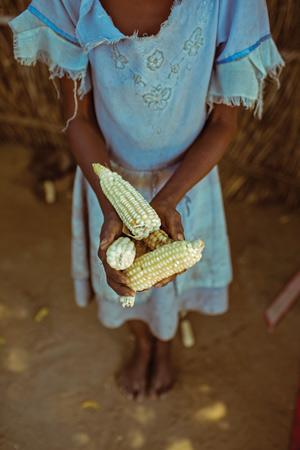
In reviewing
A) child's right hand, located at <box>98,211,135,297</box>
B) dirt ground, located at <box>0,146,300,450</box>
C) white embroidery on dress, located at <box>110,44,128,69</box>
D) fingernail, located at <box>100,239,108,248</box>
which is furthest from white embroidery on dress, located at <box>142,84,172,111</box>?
dirt ground, located at <box>0,146,300,450</box>

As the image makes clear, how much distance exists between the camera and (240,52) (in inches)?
62.7

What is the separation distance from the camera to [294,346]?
3.08 m

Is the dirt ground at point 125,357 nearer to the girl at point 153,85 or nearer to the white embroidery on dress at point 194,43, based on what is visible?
the girl at point 153,85

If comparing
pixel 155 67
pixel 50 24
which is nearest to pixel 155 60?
pixel 155 67

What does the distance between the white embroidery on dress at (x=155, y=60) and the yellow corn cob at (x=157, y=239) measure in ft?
2.19

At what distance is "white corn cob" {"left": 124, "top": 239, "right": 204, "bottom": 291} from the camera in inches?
54.6

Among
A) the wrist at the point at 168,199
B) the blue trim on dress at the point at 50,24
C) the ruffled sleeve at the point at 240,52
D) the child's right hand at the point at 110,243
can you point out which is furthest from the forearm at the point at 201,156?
the blue trim on dress at the point at 50,24

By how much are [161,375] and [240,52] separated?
2.18 m

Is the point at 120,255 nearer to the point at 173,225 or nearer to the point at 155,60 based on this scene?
the point at 173,225

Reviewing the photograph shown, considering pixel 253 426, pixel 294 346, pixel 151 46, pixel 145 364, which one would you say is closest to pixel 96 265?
pixel 145 364

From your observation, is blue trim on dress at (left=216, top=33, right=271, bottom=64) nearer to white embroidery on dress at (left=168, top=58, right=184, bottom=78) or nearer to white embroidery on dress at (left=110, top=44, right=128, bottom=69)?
white embroidery on dress at (left=168, top=58, right=184, bottom=78)

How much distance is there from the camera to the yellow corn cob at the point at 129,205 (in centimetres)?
144

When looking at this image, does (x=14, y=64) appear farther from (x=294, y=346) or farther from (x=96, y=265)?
(x=294, y=346)

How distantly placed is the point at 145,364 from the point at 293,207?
2.27 meters
